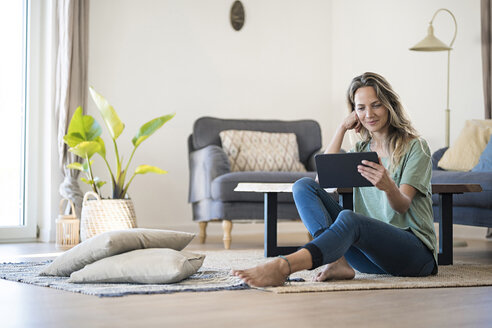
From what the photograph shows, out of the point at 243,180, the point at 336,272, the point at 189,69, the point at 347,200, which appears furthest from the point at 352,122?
the point at 189,69

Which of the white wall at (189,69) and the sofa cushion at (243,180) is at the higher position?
the white wall at (189,69)

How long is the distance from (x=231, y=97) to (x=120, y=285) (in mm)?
3639

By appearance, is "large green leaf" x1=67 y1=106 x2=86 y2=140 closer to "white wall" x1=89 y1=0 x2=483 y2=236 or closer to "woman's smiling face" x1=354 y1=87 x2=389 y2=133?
"white wall" x1=89 y1=0 x2=483 y2=236

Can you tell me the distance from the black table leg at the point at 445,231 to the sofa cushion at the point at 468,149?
125 cm

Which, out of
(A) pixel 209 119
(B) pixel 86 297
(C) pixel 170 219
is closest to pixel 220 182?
(A) pixel 209 119

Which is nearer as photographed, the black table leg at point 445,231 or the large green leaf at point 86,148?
the black table leg at point 445,231

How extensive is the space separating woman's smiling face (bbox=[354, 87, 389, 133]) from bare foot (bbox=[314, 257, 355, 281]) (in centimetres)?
51

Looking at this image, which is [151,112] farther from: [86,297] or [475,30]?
[86,297]

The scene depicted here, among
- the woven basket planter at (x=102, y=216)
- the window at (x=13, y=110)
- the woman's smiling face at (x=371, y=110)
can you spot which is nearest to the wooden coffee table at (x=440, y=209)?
the woman's smiling face at (x=371, y=110)

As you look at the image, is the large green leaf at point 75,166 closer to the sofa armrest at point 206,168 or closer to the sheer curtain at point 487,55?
the sofa armrest at point 206,168

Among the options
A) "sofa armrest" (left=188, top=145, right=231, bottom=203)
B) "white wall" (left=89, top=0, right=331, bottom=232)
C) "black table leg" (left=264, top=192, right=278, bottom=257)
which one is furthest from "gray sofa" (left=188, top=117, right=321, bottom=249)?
"black table leg" (left=264, top=192, right=278, bottom=257)

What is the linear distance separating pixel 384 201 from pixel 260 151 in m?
2.39

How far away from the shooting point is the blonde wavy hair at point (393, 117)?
2.54 meters

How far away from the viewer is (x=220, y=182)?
4297 mm
